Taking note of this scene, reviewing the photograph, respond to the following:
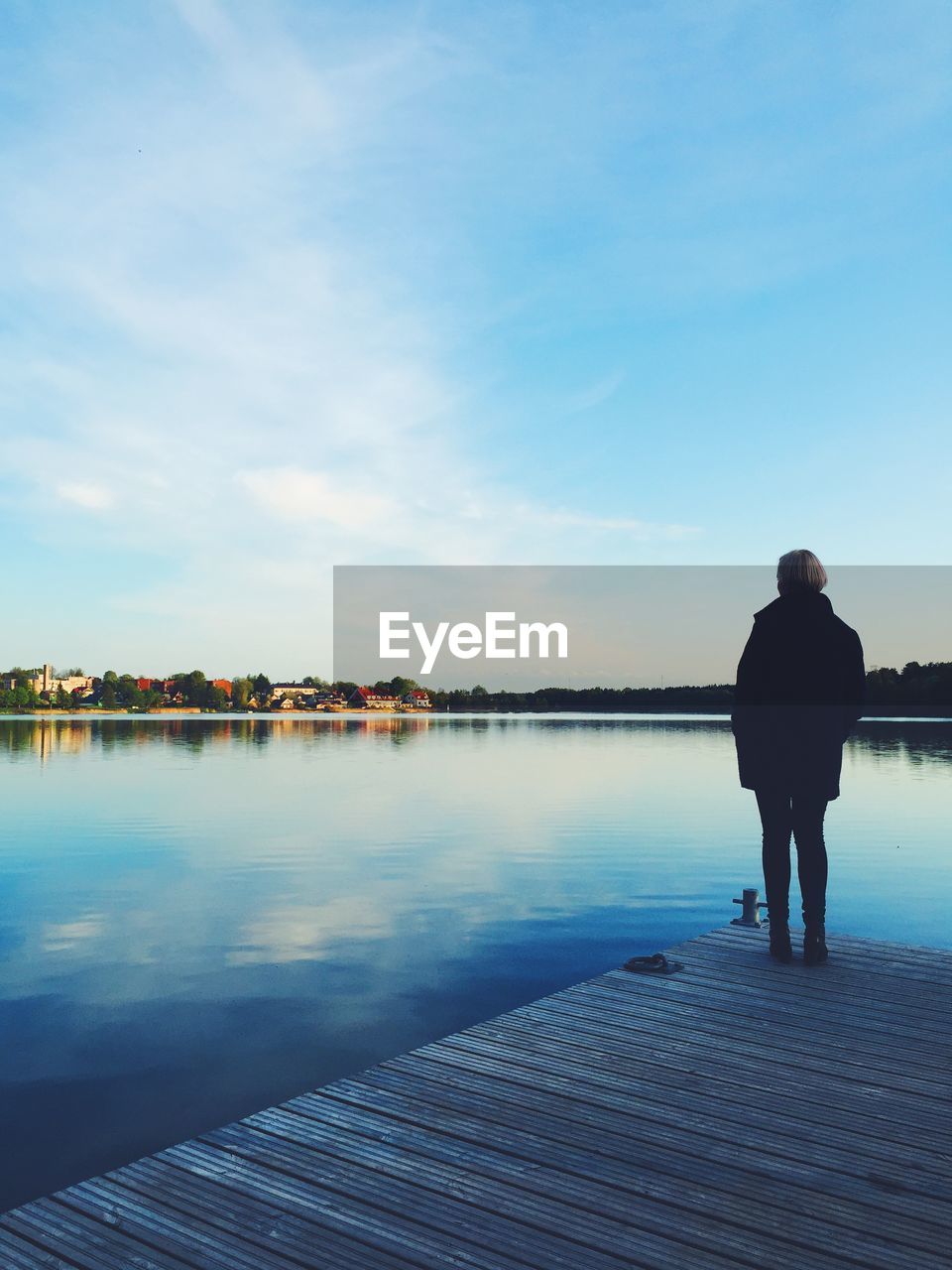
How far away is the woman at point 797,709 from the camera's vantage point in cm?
585

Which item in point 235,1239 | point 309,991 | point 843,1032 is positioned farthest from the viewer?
point 309,991

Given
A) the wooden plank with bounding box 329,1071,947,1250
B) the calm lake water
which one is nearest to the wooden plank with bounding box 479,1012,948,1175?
the wooden plank with bounding box 329,1071,947,1250

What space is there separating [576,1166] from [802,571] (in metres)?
3.90

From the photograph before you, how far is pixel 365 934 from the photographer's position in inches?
448

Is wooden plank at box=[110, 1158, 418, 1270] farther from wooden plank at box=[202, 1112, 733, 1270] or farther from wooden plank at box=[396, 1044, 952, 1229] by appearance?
wooden plank at box=[396, 1044, 952, 1229]

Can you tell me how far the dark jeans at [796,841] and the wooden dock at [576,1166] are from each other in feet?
3.09

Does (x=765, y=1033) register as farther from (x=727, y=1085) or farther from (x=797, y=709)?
(x=797, y=709)

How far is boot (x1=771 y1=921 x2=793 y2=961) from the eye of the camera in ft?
21.3

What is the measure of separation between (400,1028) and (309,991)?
1390 mm

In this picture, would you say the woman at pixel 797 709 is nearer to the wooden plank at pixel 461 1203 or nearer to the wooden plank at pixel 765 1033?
the wooden plank at pixel 765 1033

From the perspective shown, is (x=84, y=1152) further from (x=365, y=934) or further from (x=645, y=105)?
(x=645, y=105)

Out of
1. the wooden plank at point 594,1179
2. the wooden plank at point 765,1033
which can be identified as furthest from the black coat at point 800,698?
the wooden plank at point 594,1179

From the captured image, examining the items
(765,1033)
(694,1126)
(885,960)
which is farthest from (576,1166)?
(885,960)

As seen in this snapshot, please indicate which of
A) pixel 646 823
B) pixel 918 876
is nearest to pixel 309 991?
pixel 918 876
